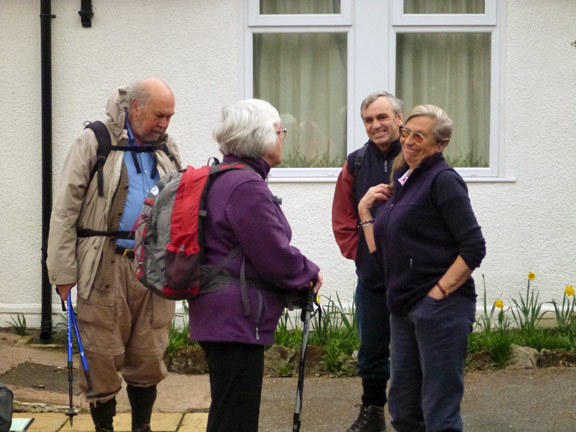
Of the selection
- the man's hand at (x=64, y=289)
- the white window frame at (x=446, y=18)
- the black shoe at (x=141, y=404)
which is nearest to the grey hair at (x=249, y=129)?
the man's hand at (x=64, y=289)

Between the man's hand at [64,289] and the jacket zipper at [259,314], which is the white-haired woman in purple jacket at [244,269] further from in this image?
the man's hand at [64,289]

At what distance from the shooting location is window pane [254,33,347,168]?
25.8 feet

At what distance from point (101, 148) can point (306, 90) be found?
11.9ft

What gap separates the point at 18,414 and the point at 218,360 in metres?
2.48

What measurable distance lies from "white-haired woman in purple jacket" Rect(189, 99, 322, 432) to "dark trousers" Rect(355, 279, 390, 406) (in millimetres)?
1366

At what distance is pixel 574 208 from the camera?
298 inches

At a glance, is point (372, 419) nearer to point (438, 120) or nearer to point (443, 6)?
point (438, 120)

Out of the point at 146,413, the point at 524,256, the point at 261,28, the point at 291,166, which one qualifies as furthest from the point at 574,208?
the point at 146,413

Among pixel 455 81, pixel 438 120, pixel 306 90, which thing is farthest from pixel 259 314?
pixel 455 81

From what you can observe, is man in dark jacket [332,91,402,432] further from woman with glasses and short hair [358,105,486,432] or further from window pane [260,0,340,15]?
window pane [260,0,340,15]

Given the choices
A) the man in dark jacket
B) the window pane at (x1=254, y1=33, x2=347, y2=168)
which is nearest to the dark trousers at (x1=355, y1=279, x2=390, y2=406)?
the man in dark jacket

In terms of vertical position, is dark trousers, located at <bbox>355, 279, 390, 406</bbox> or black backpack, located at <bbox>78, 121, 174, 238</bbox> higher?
black backpack, located at <bbox>78, 121, 174, 238</bbox>

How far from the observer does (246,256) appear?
357 cm

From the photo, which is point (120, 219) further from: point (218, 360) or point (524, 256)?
point (524, 256)
